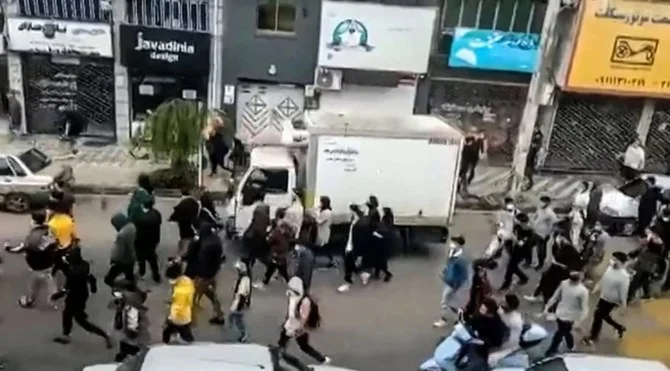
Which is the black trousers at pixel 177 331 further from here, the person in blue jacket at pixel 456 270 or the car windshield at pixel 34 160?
the car windshield at pixel 34 160

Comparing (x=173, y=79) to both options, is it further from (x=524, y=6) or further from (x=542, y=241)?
(x=542, y=241)

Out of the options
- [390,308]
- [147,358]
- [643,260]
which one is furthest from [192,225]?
[643,260]

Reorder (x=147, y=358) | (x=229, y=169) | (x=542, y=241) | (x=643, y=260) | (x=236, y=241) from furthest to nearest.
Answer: (x=229, y=169), (x=236, y=241), (x=542, y=241), (x=643, y=260), (x=147, y=358)

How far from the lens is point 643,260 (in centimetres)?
1290

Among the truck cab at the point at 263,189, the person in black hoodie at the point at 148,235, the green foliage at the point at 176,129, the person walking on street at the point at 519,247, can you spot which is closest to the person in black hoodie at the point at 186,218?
the person in black hoodie at the point at 148,235

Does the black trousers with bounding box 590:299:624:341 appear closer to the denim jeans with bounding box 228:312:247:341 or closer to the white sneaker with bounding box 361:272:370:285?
the white sneaker with bounding box 361:272:370:285

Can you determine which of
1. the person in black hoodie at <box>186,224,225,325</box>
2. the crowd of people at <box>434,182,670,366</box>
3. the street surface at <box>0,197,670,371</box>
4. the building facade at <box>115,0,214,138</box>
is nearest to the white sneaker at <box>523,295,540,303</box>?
the crowd of people at <box>434,182,670,366</box>

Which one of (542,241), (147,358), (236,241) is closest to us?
(147,358)

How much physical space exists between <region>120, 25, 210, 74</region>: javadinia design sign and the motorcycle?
11316 mm

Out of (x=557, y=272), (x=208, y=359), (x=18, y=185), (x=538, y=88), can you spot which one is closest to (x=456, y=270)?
(x=557, y=272)

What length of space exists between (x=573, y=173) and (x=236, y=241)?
32.8 feet

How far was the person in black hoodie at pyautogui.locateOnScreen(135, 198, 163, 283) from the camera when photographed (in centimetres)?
1252

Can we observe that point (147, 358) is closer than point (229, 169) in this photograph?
Yes

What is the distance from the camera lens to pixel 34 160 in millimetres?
16172
